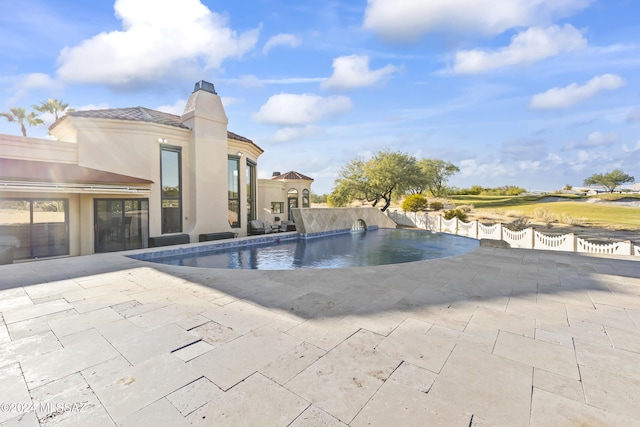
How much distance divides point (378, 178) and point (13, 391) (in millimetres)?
30926

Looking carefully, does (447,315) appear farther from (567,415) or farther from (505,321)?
(567,415)

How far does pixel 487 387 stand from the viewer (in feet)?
9.52

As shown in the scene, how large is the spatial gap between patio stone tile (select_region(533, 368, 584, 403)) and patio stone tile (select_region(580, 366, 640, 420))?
63mm

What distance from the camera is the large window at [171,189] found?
14.2m

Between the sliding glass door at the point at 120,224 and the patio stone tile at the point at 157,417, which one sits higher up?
the sliding glass door at the point at 120,224

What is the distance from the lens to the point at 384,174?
31.3 metres

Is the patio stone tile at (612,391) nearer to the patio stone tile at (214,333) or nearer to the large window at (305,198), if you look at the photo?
the patio stone tile at (214,333)

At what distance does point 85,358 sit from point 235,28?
45.6 ft

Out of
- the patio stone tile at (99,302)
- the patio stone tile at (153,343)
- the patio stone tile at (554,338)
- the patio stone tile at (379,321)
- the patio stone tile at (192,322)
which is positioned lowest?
the patio stone tile at (554,338)

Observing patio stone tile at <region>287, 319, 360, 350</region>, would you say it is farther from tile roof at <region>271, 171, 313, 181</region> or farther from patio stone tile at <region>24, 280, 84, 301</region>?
tile roof at <region>271, 171, 313, 181</region>

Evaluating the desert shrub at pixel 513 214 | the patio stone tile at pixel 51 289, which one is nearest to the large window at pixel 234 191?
the patio stone tile at pixel 51 289

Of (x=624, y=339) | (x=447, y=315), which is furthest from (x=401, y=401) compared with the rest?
(x=624, y=339)

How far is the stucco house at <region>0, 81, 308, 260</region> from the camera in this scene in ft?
35.4

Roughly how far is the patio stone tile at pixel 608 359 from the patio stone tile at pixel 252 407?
141 inches
